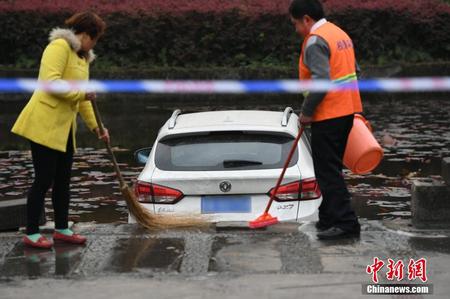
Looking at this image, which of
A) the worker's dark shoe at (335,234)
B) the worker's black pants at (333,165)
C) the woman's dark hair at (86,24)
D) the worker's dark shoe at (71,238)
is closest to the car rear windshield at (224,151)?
the worker's black pants at (333,165)

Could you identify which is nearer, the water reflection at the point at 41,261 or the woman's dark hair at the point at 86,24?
the water reflection at the point at 41,261

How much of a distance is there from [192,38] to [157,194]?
14640 mm

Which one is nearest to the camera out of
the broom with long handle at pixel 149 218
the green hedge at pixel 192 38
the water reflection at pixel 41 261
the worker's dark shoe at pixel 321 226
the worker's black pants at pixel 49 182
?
the water reflection at pixel 41 261

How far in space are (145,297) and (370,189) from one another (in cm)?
666

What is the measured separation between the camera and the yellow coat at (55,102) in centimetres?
688

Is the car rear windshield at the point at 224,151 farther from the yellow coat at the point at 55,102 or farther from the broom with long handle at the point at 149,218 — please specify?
the yellow coat at the point at 55,102

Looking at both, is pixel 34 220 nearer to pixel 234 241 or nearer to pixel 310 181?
pixel 234 241

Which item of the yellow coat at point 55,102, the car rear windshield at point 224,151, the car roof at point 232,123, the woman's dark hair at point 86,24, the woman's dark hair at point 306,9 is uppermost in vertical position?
the woman's dark hair at point 306,9

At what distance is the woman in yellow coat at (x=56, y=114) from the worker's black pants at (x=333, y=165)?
5.55 ft

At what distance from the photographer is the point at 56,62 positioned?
22.6 feet

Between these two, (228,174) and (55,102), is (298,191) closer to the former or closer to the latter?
(228,174)

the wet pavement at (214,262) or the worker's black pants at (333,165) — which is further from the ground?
the worker's black pants at (333,165)

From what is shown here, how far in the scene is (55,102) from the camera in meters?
6.91

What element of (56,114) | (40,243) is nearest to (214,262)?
(40,243)
